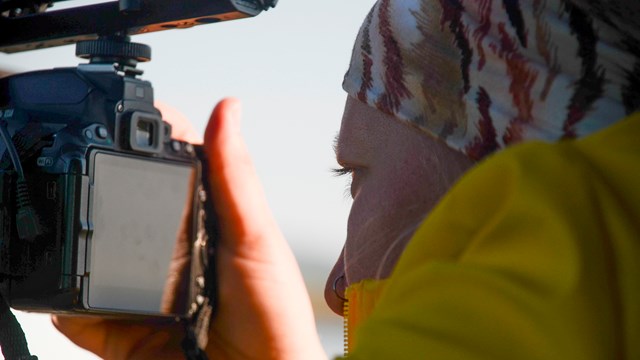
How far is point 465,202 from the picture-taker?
0.67 m

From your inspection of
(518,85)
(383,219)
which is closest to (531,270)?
(518,85)

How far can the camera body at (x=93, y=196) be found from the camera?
1354 mm

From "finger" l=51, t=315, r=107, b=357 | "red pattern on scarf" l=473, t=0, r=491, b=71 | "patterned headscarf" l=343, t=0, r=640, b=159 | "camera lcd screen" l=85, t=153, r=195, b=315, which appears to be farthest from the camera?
"finger" l=51, t=315, r=107, b=357

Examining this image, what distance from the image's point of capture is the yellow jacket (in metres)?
0.61

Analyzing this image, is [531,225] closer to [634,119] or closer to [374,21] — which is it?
[634,119]

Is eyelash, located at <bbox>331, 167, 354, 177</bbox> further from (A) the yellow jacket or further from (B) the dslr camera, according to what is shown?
(A) the yellow jacket

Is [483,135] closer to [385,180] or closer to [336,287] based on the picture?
[385,180]

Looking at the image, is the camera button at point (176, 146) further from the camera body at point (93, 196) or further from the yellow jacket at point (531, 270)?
the yellow jacket at point (531, 270)

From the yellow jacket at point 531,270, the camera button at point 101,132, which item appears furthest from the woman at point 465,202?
the camera button at point 101,132

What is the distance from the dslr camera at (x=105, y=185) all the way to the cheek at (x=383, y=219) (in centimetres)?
27

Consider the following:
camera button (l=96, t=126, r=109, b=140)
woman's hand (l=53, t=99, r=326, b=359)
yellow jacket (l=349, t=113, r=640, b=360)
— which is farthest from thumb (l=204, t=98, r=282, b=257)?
yellow jacket (l=349, t=113, r=640, b=360)

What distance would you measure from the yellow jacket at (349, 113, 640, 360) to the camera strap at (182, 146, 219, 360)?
767 millimetres

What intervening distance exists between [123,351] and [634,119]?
3.50 feet

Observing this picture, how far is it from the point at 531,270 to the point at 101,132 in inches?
35.4
